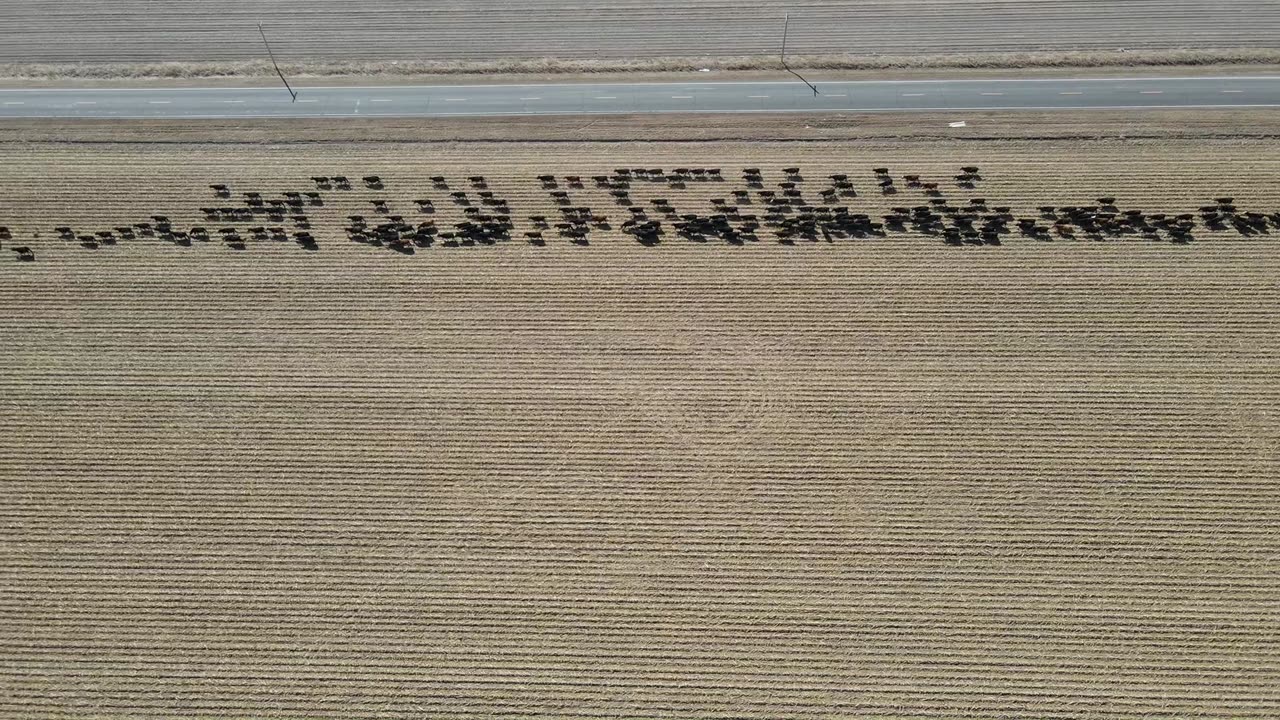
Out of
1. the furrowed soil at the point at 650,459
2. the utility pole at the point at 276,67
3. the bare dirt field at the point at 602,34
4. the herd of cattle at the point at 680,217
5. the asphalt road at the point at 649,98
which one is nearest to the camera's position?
the furrowed soil at the point at 650,459

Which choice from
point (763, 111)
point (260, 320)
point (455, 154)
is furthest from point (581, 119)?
point (260, 320)

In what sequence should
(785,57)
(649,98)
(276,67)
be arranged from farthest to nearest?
1. (276,67)
2. (785,57)
3. (649,98)

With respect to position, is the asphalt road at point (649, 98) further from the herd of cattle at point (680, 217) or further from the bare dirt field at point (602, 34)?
the herd of cattle at point (680, 217)

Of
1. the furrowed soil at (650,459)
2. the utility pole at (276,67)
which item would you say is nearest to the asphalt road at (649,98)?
the utility pole at (276,67)

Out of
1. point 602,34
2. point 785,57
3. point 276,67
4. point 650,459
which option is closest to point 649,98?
point 602,34

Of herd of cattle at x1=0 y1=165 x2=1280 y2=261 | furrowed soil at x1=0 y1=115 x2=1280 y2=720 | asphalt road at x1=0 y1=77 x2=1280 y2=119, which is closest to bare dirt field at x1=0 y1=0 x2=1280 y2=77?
asphalt road at x1=0 y1=77 x2=1280 y2=119

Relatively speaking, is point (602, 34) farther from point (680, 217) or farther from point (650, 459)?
point (650, 459)
